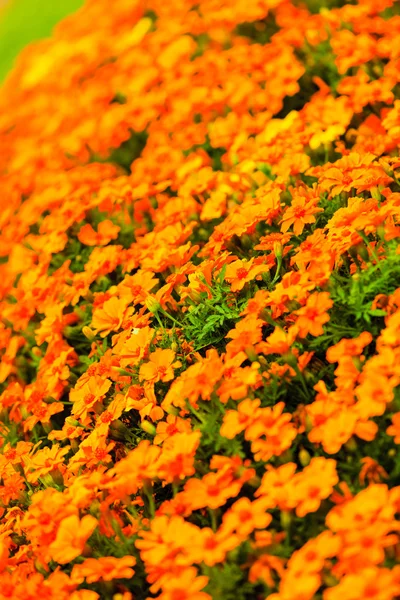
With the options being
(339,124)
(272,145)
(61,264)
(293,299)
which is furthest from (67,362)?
(339,124)

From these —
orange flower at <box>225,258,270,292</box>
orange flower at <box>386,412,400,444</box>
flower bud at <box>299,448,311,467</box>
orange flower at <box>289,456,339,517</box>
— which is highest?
orange flower at <box>225,258,270,292</box>

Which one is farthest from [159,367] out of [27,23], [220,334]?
[27,23]

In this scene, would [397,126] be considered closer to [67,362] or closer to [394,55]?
[394,55]

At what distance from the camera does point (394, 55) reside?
11.8ft

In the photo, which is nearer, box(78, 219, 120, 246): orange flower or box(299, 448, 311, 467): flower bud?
box(299, 448, 311, 467): flower bud

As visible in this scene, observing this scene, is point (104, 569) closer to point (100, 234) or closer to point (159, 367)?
point (159, 367)

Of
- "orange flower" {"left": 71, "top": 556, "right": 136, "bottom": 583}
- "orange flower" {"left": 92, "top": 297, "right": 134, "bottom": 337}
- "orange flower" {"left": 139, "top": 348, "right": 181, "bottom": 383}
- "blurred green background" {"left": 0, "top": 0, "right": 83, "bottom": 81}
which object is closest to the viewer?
"orange flower" {"left": 71, "top": 556, "right": 136, "bottom": 583}

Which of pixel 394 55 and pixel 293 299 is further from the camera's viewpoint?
pixel 394 55

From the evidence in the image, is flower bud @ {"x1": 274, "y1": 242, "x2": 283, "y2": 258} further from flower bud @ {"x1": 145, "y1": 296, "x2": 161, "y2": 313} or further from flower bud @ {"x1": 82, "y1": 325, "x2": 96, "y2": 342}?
flower bud @ {"x1": 82, "y1": 325, "x2": 96, "y2": 342}

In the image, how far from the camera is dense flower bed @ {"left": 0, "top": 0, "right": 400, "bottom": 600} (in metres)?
2.11

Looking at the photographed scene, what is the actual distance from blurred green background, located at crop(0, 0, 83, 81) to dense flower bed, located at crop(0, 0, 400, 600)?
349cm

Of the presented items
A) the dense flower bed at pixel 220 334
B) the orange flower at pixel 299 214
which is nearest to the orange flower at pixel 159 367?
the dense flower bed at pixel 220 334

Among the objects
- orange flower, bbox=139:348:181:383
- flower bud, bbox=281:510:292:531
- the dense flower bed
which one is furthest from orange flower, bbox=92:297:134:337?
flower bud, bbox=281:510:292:531

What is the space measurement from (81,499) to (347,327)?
0.95 meters
